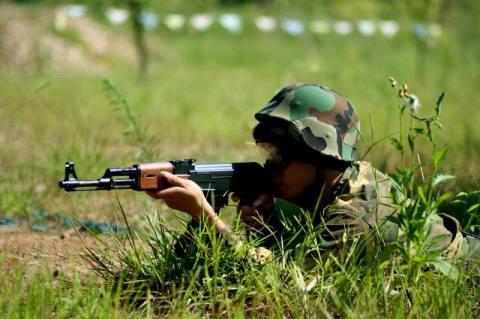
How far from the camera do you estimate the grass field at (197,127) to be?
3191mm

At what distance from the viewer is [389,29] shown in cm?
2142

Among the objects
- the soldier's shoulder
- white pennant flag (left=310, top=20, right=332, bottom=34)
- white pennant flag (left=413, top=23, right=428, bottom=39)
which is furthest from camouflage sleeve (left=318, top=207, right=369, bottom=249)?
white pennant flag (left=310, top=20, right=332, bottom=34)

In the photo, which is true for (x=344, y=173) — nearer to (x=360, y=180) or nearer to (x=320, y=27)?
(x=360, y=180)

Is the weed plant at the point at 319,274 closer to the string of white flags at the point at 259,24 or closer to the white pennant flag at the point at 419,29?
the string of white flags at the point at 259,24

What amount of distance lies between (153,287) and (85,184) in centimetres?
54

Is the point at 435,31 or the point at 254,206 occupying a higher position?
the point at 435,31

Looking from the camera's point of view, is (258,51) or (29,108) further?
(258,51)

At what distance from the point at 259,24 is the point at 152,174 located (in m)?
19.3

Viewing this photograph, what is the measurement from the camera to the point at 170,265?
A: 340cm

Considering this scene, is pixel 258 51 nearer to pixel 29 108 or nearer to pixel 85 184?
pixel 29 108

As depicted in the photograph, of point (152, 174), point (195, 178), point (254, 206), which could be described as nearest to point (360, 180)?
point (254, 206)

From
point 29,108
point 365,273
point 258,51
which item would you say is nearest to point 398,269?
point 365,273

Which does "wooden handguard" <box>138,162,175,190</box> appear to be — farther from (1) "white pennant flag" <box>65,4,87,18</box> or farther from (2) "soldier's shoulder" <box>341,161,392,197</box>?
(1) "white pennant flag" <box>65,4,87,18</box>

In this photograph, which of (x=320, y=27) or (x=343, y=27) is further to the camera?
(x=343, y=27)
